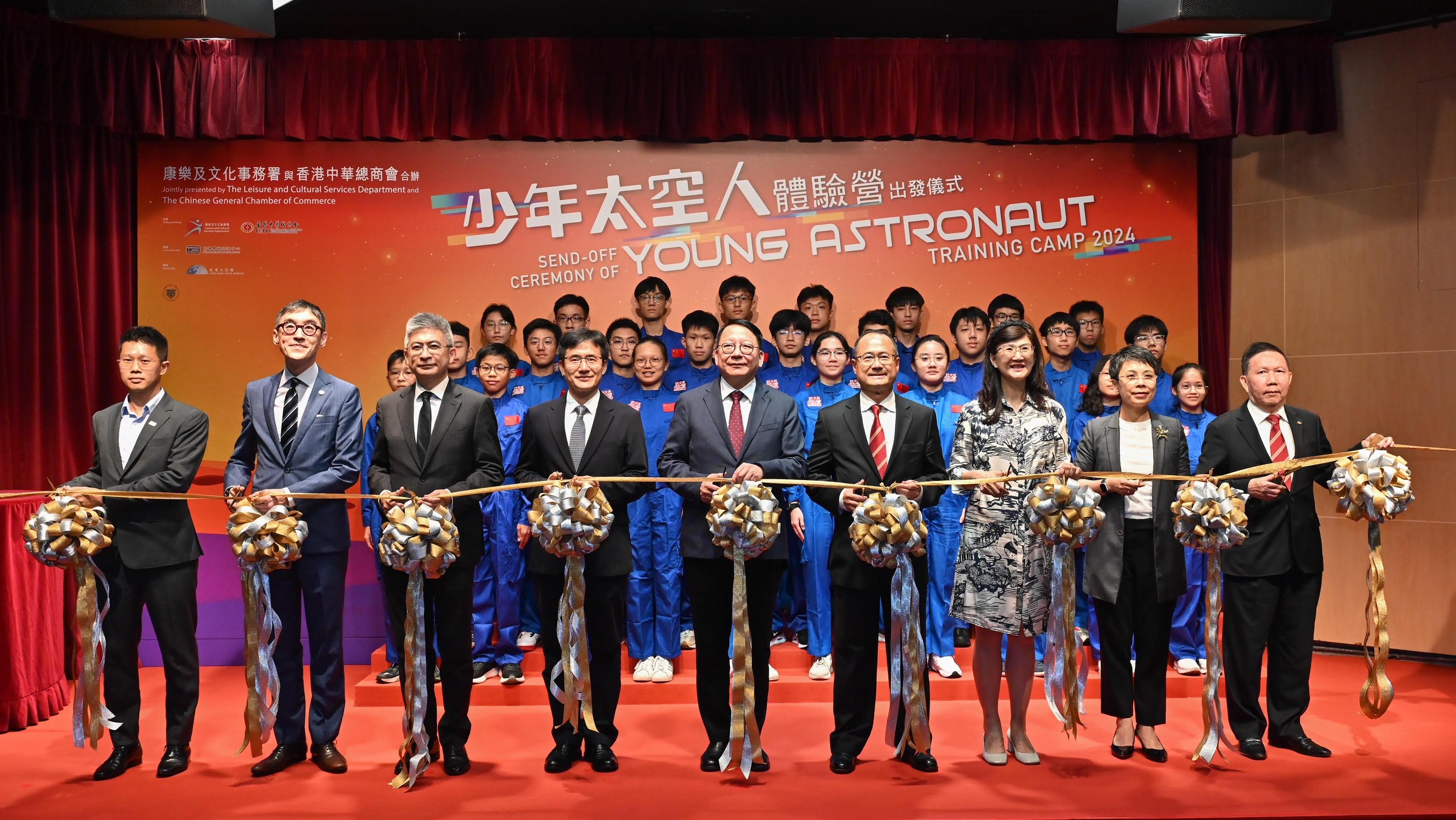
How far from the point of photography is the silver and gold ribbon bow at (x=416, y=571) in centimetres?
342

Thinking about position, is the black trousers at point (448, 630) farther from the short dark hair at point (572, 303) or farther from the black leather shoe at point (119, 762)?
the short dark hair at point (572, 303)

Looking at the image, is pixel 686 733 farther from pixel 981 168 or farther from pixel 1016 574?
pixel 981 168

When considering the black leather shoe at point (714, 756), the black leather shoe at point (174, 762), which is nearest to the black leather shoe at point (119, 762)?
the black leather shoe at point (174, 762)

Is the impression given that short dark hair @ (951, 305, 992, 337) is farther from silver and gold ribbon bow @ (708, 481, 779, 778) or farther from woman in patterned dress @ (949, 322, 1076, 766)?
silver and gold ribbon bow @ (708, 481, 779, 778)

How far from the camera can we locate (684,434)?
3.85 metres

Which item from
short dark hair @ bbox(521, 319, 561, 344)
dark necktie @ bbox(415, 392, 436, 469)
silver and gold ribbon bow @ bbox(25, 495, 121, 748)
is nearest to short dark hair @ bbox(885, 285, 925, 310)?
short dark hair @ bbox(521, 319, 561, 344)

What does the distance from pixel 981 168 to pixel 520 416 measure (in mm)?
3239

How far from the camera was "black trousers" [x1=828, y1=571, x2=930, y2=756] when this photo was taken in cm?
368

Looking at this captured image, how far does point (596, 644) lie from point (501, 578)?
149cm

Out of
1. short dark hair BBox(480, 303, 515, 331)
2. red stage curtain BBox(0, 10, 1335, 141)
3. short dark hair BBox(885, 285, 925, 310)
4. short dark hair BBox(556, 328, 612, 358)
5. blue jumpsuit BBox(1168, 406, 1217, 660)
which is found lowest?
blue jumpsuit BBox(1168, 406, 1217, 660)

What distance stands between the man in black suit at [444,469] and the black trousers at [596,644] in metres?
0.28

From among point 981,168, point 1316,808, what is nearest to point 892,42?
point 981,168

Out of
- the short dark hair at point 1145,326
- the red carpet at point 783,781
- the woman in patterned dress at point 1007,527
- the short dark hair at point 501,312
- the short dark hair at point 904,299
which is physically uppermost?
the short dark hair at point 904,299

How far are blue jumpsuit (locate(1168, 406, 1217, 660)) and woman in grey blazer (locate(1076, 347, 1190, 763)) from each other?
119cm
